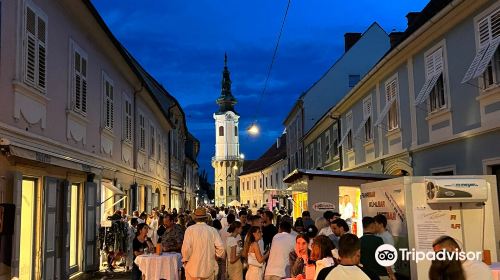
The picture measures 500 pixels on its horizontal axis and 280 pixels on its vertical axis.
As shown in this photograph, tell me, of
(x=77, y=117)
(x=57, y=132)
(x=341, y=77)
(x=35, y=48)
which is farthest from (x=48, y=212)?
(x=341, y=77)

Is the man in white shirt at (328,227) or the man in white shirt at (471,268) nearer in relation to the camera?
the man in white shirt at (471,268)

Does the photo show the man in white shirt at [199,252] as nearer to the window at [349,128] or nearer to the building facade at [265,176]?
the window at [349,128]

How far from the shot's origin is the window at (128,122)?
20.6 metres

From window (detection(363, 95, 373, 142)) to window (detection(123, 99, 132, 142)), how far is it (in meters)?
9.33

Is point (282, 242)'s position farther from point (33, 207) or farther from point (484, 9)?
point (484, 9)

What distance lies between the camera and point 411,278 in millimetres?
9031

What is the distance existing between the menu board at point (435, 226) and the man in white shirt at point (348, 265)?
4.65 meters

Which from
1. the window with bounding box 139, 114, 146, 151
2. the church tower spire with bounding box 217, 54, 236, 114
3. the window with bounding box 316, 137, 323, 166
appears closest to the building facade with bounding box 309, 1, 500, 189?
the window with bounding box 139, 114, 146, 151

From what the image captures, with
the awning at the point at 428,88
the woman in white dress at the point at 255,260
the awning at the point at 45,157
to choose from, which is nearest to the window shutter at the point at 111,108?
the awning at the point at 45,157

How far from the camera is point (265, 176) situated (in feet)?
250

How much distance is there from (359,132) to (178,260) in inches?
528

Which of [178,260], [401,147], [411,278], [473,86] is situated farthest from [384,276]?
[401,147]

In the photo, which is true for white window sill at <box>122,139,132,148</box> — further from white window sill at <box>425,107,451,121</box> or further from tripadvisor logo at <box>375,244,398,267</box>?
tripadvisor logo at <box>375,244,398,267</box>

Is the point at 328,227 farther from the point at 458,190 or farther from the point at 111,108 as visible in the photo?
the point at 111,108
